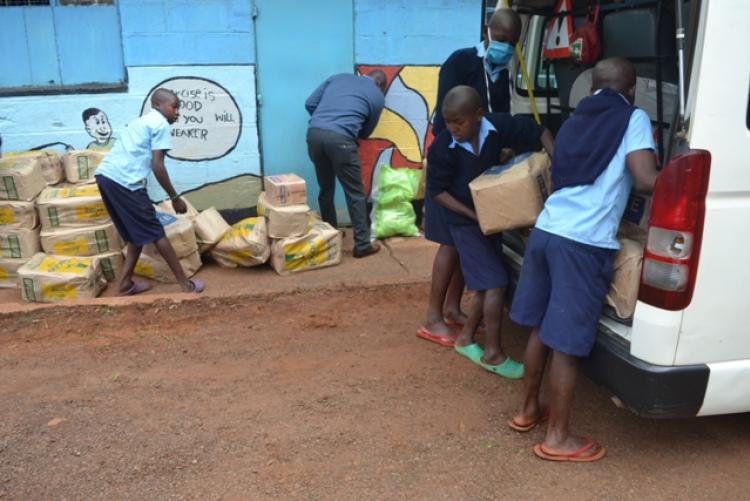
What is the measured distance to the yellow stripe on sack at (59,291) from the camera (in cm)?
487

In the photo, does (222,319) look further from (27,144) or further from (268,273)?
(27,144)

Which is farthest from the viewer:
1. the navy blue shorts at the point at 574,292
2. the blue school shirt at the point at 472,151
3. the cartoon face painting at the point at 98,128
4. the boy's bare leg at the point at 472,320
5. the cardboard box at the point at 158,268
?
the cartoon face painting at the point at 98,128

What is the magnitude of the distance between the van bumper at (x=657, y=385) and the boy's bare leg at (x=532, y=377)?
16.5 inches

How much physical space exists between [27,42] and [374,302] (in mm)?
3702

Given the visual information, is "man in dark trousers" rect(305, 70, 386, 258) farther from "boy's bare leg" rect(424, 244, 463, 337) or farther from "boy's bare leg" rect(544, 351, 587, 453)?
"boy's bare leg" rect(544, 351, 587, 453)

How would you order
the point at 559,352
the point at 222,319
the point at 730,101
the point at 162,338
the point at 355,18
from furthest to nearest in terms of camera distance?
the point at 355,18 < the point at 222,319 < the point at 162,338 < the point at 559,352 < the point at 730,101

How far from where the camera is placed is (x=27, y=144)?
19.1ft

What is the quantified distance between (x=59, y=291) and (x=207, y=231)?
119 cm

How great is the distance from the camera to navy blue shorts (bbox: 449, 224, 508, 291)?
3672 millimetres

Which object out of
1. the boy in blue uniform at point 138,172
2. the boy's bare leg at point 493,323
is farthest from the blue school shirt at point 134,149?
the boy's bare leg at point 493,323

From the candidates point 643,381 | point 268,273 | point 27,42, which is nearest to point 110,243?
point 268,273

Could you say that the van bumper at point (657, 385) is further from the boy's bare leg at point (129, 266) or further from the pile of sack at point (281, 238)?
the boy's bare leg at point (129, 266)

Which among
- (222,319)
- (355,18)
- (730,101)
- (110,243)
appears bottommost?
(222,319)

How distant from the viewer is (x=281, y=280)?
17.6 ft
